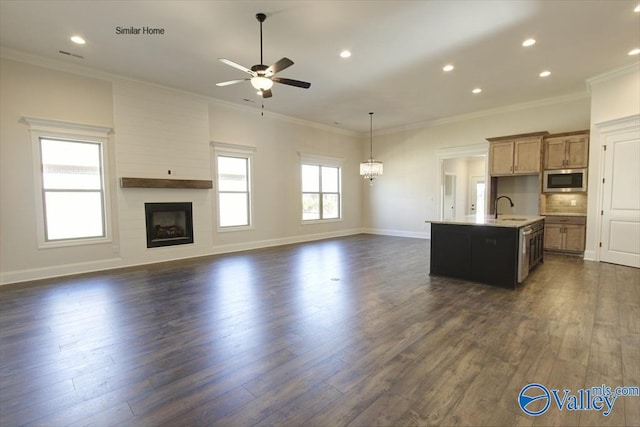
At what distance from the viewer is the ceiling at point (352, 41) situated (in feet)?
11.5

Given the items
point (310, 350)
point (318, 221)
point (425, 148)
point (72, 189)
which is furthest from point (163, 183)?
point (425, 148)

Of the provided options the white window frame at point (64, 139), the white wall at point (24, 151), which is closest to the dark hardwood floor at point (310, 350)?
the white wall at point (24, 151)

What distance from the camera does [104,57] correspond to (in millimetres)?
4723

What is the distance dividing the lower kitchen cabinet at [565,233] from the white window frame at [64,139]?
911cm

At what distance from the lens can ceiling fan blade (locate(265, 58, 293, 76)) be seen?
11.0 ft

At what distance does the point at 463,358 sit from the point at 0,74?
23.4ft

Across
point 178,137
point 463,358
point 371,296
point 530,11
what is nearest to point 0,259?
point 178,137

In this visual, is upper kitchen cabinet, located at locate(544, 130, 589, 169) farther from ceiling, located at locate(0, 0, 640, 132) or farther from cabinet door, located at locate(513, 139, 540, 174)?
ceiling, located at locate(0, 0, 640, 132)

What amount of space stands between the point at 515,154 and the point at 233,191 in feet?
22.5

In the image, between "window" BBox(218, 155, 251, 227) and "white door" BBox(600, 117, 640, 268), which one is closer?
"white door" BBox(600, 117, 640, 268)

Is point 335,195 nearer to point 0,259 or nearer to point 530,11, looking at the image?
point 530,11

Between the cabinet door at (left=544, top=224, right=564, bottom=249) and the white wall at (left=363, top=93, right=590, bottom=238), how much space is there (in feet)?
7.43

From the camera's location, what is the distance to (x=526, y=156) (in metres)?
6.80

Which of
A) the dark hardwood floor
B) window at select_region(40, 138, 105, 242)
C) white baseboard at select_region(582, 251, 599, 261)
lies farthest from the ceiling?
the dark hardwood floor
